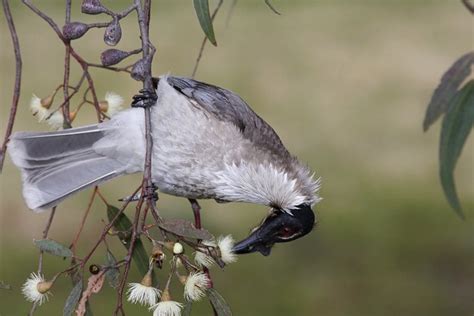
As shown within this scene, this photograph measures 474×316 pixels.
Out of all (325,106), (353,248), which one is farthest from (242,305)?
(325,106)

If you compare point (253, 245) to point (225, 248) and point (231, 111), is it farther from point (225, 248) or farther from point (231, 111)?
point (231, 111)

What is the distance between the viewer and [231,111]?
262 cm

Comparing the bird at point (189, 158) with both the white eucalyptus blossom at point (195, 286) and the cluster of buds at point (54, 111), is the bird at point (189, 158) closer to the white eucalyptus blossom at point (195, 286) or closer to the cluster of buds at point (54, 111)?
the cluster of buds at point (54, 111)

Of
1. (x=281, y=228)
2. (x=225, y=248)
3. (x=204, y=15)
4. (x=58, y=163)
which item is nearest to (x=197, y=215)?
(x=225, y=248)

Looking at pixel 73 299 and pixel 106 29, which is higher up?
pixel 106 29

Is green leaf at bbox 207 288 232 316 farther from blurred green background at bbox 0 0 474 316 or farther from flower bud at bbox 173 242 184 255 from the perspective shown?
blurred green background at bbox 0 0 474 316

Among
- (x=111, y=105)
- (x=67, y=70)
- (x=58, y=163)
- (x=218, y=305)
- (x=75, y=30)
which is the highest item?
(x=75, y=30)

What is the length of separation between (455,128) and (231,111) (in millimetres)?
642

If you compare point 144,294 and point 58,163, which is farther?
point 58,163

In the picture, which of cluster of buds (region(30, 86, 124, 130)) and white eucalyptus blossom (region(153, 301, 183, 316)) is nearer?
white eucalyptus blossom (region(153, 301, 183, 316))

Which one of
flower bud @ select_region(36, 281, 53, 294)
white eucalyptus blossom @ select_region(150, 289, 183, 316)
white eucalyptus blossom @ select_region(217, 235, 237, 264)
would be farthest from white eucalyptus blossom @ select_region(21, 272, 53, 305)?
white eucalyptus blossom @ select_region(217, 235, 237, 264)

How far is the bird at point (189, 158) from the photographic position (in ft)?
8.02

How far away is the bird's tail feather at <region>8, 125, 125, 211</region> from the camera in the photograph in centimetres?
251

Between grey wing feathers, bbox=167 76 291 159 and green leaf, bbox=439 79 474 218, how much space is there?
49 cm
